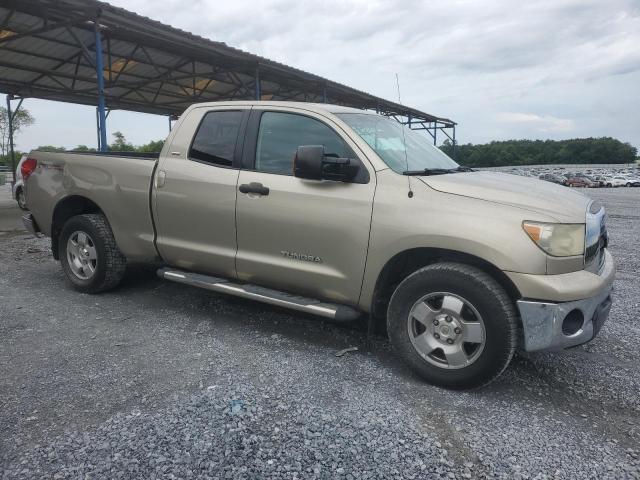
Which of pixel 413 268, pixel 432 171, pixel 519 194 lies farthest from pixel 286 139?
pixel 519 194

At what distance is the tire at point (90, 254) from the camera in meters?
4.41

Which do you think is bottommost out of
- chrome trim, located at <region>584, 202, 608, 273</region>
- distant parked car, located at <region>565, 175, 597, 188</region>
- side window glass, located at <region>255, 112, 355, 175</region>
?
distant parked car, located at <region>565, 175, 597, 188</region>

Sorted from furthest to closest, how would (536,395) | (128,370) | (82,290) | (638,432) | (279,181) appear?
1. (82,290)
2. (279,181)
3. (128,370)
4. (536,395)
5. (638,432)

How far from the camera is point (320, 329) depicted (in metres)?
3.88

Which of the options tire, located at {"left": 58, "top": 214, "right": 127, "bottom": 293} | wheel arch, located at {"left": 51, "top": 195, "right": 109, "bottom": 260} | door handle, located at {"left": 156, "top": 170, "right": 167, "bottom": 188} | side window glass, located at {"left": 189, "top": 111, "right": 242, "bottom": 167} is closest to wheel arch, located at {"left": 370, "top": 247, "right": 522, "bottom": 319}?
side window glass, located at {"left": 189, "top": 111, "right": 242, "bottom": 167}

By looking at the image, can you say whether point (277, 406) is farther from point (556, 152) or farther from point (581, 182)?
point (556, 152)

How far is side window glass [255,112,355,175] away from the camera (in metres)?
3.39

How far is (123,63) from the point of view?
14.5m

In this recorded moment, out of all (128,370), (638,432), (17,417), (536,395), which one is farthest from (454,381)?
(17,417)

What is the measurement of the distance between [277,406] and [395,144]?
6.70 feet

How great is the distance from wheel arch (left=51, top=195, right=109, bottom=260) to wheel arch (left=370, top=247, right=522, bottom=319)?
302cm

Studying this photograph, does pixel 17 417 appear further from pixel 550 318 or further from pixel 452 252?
pixel 550 318

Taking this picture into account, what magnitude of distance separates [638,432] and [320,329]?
7.29ft

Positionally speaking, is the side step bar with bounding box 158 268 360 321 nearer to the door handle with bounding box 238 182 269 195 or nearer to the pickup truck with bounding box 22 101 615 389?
the pickup truck with bounding box 22 101 615 389
